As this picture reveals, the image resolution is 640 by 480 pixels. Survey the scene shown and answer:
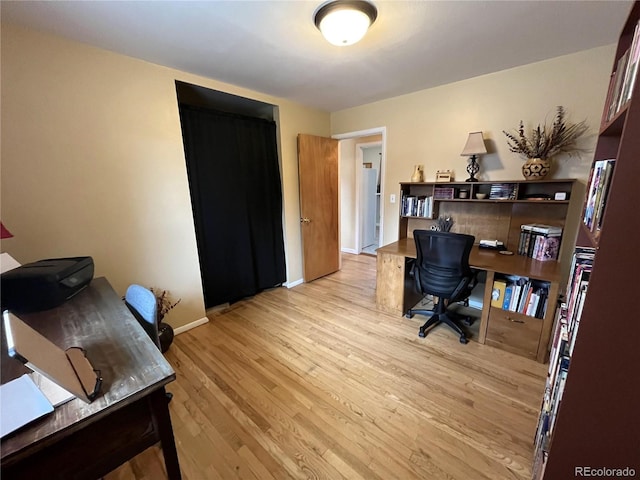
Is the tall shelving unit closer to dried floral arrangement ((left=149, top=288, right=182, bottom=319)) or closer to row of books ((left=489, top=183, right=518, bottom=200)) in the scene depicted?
row of books ((left=489, top=183, right=518, bottom=200))

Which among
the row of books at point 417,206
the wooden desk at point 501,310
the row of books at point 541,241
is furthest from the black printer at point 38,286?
the row of books at point 541,241

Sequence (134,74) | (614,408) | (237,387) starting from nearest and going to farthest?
(614,408), (237,387), (134,74)

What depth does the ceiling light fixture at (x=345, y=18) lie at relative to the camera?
4.48ft

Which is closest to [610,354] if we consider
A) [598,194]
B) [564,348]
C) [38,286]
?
[564,348]

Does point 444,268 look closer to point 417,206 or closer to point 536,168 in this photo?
point 417,206

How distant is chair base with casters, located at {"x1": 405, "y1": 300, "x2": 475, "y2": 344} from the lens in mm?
2229

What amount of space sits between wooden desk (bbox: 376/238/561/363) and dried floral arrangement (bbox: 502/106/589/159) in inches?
36.0

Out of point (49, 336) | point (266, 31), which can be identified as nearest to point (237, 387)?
point (49, 336)

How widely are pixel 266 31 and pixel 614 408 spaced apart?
236 cm

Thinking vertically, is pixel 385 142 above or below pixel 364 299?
above

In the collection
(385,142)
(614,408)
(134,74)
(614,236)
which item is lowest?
(614,408)

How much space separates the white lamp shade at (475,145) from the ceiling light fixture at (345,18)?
4.85ft

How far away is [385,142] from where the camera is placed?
312 cm

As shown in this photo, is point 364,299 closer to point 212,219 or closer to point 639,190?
point 212,219
